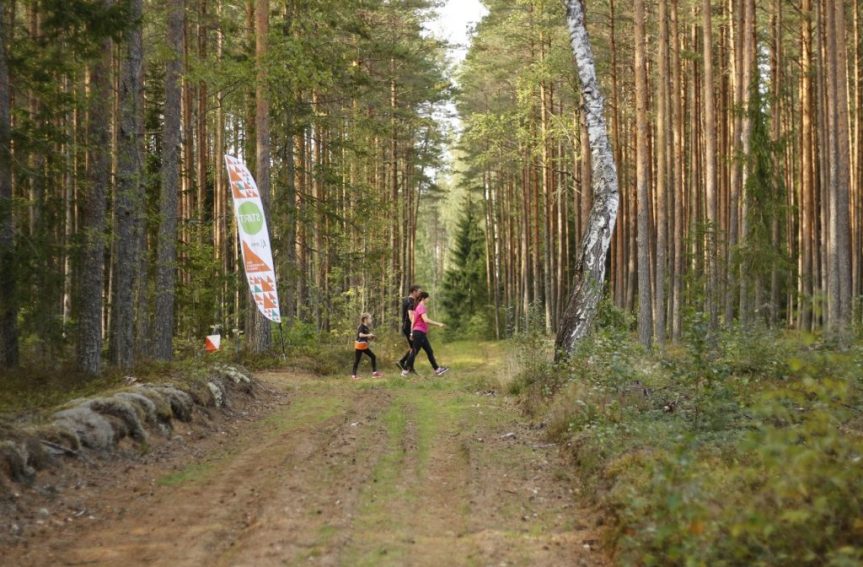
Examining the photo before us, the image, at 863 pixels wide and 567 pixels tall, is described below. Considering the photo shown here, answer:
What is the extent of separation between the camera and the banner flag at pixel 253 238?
674 inches

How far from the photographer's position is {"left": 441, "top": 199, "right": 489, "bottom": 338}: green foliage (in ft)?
173

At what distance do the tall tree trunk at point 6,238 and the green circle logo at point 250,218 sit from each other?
567 centimetres

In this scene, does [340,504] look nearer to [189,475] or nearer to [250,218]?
[189,475]

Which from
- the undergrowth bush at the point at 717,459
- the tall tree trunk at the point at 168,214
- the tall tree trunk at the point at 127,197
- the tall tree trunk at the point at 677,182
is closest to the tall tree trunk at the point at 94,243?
the tall tree trunk at the point at 127,197

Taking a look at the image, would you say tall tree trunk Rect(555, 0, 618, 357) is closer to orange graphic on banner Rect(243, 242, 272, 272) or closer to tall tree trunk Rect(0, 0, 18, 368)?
orange graphic on banner Rect(243, 242, 272, 272)

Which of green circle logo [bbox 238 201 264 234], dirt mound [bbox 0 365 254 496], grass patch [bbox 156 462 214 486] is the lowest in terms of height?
grass patch [bbox 156 462 214 486]

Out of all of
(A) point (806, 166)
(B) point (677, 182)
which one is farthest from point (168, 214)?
(A) point (806, 166)

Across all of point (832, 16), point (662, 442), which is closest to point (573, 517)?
point (662, 442)

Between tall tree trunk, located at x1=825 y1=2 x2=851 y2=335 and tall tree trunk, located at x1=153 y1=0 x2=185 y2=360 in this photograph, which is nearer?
tall tree trunk, located at x1=153 y1=0 x2=185 y2=360

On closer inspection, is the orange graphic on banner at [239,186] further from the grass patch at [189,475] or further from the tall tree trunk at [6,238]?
the grass patch at [189,475]

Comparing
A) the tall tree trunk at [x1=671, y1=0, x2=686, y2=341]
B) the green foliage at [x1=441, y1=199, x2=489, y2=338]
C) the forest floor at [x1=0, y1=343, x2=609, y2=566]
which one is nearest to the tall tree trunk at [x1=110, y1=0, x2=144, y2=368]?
the forest floor at [x1=0, y1=343, x2=609, y2=566]

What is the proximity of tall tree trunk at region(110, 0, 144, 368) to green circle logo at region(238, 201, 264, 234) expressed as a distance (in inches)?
131

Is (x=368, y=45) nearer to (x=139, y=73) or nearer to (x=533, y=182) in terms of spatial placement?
(x=139, y=73)

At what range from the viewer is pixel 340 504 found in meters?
6.24
